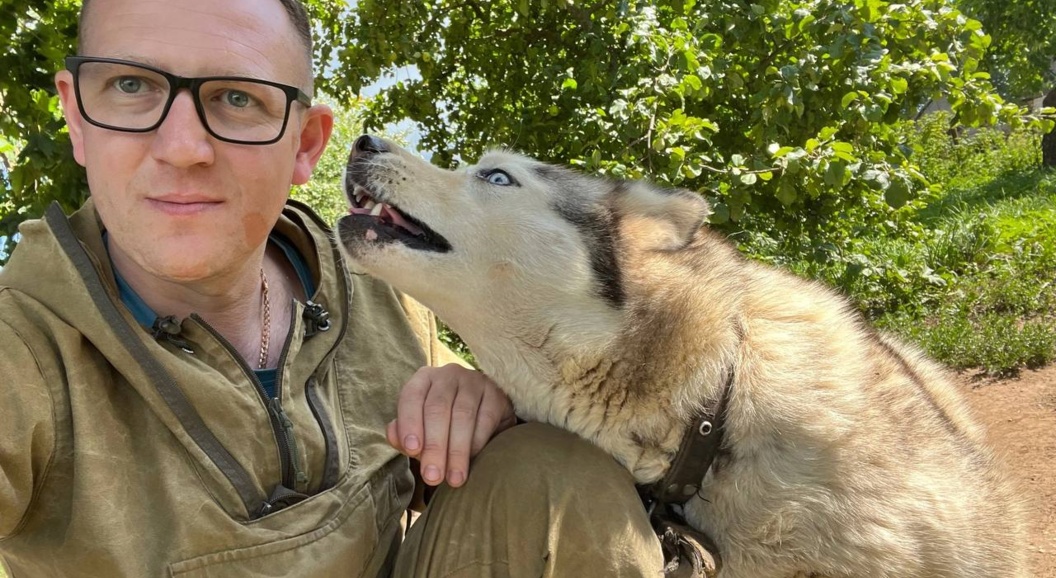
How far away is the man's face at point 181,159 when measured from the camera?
1.84m

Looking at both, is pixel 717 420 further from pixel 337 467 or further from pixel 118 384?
pixel 118 384

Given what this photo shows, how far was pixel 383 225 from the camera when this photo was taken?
2367mm

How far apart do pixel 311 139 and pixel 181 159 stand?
60 centimetres

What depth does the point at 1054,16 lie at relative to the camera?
1330cm

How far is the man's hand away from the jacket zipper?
9.3 inches

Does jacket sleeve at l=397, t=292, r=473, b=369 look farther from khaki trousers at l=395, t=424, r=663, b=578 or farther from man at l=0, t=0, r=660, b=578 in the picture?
khaki trousers at l=395, t=424, r=663, b=578

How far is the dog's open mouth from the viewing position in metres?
2.31

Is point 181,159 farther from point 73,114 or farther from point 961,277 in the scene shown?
point 961,277

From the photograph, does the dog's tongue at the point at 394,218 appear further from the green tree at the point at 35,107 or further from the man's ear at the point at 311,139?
the green tree at the point at 35,107

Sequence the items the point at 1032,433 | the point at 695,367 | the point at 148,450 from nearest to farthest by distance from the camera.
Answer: the point at 148,450 → the point at 695,367 → the point at 1032,433

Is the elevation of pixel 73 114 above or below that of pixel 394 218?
above

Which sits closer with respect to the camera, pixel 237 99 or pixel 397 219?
pixel 237 99

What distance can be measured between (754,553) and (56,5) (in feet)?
11.4

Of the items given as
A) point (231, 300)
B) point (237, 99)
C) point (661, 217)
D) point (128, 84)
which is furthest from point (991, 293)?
point (128, 84)
